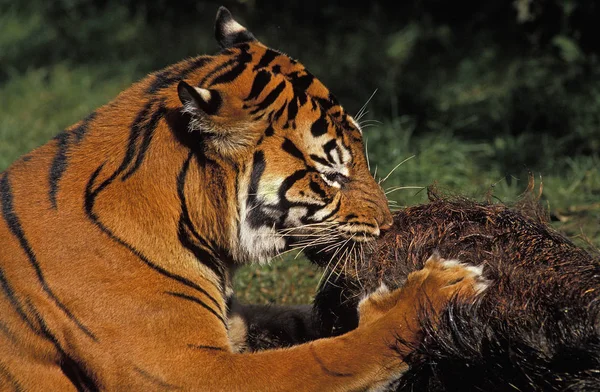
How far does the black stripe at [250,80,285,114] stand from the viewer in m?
3.29

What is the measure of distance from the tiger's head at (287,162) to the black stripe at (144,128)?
0.18 metres

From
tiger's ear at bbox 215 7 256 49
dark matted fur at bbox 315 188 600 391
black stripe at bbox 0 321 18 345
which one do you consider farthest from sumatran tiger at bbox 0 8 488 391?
tiger's ear at bbox 215 7 256 49

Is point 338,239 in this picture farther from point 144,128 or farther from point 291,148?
point 144,128

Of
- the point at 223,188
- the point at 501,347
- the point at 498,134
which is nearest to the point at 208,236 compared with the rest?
the point at 223,188

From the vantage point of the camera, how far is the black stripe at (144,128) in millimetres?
3279

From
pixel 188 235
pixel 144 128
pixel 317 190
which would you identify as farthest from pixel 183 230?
pixel 317 190

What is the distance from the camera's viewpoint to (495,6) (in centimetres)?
749

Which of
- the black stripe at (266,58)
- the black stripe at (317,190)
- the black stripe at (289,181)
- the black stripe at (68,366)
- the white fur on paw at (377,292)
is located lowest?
the black stripe at (68,366)

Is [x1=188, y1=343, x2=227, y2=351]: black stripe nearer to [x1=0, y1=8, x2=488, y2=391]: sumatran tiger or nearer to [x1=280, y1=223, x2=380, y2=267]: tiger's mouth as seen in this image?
[x1=0, y1=8, x2=488, y2=391]: sumatran tiger

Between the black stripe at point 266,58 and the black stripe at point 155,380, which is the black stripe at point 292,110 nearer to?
the black stripe at point 266,58

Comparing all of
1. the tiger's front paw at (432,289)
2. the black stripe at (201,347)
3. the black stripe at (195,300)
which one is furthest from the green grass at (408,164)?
the black stripe at (201,347)

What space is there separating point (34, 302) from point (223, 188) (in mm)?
760

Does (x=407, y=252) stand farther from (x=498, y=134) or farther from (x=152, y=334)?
(x=498, y=134)

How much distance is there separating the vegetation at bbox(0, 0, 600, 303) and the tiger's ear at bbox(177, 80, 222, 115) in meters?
1.09
